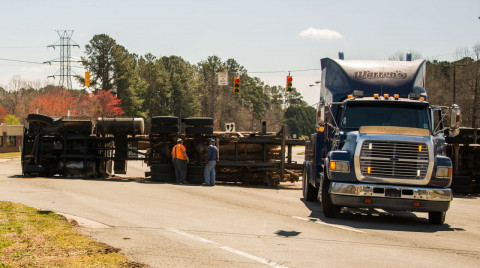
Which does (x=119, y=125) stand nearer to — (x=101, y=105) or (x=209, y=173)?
(x=209, y=173)

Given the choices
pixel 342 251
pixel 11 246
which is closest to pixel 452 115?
pixel 342 251

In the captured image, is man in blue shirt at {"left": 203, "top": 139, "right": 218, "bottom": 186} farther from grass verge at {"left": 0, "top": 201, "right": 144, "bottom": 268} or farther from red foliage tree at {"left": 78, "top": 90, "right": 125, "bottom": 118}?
red foliage tree at {"left": 78, "top": 90, "right": 125, "bottom": 118}

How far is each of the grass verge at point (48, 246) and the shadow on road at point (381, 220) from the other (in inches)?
221

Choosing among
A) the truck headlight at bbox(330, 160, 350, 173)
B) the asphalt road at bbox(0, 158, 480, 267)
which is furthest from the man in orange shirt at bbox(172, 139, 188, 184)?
the truck headlight at bbox(330, 160, 350, 173)

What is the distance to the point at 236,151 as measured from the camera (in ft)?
79.4

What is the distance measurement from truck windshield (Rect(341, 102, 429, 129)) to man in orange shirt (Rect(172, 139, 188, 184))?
1051 cm

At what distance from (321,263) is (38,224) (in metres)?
5.54

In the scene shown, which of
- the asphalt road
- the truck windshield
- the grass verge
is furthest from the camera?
the truck windshield

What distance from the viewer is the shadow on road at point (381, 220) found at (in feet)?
40.4

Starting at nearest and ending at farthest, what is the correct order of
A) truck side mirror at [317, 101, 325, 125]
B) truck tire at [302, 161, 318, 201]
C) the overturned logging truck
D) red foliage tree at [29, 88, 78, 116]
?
truck side mirror at [317, 101, 325, 125] → truck tire at [302, 161, 318, 201] → the overturned logging truck → red foliage tree at [29, 88, 78, 116]

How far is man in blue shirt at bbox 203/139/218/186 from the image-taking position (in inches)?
898

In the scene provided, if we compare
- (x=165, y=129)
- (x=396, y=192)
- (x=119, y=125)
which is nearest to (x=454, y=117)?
(x=396, y=192)

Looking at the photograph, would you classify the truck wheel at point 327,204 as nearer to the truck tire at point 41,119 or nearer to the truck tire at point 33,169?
the truck tire at point 33,169

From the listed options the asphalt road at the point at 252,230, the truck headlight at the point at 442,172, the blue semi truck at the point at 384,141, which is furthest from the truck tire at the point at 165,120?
the truck headlight at the point at 442,172
